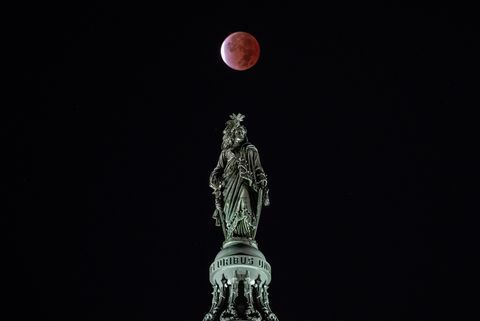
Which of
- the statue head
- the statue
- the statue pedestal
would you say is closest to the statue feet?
the statue pedestal

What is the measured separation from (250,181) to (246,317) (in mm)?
3753

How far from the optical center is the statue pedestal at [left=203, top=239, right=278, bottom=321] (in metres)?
21.4

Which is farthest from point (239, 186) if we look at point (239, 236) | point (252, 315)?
point (252, 315)

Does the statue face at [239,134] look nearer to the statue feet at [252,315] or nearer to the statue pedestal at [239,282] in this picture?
the statue pedestal at [239,282]

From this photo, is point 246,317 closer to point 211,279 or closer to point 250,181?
point 211,279

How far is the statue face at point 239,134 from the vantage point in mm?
23914

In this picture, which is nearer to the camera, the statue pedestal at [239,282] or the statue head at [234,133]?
the statue pedestal at [239,282]

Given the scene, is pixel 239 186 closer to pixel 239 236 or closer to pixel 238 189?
pixel 238 189

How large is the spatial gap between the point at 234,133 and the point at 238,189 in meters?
1.97

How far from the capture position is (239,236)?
22359 mm

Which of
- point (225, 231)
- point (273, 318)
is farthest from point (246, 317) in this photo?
point (225, 231)

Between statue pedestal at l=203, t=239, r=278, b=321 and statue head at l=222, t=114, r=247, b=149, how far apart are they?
10.2ft

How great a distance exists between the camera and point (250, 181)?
898 inches

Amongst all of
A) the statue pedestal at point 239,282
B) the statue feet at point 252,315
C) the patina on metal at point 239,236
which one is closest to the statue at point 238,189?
the patina on metal at point 239,236
